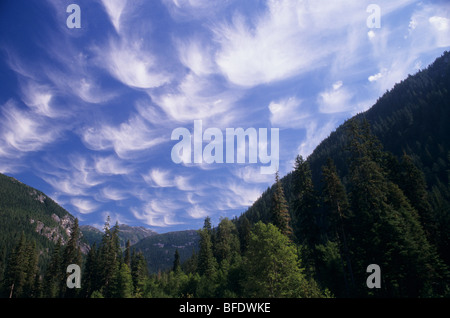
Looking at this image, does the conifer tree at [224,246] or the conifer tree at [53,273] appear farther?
the conifer tree at [53,273]

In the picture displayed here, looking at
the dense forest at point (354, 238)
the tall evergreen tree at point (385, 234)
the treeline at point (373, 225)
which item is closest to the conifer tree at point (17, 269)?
the dense forest at point (354, 238)

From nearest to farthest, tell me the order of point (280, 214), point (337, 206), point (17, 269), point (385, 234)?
point (385, 234) → point (337, 206) → point (280, 214) → point (17, 269)

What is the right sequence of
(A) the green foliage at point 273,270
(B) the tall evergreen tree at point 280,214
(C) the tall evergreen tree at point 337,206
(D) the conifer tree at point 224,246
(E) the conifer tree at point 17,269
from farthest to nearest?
(D) the conifer tree at point 224,246 → (E) the conifer tree at point 17,269 → (B) the tall evergreen tree at point 280,214 → (C) the tall evergreen tree at point 337,206 → (A) the green foliage at point 273,270

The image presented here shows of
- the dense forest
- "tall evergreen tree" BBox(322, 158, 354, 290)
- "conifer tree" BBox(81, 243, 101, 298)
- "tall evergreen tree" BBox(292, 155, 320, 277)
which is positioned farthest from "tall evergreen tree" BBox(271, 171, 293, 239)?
"conifer tree" BBox(81, 243, 101, 298)

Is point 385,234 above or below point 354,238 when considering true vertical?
above

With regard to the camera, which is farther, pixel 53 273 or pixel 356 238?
pixel 53 273

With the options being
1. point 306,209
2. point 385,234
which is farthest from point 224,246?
point 385,234

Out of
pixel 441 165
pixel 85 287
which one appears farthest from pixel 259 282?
pixel 441 165

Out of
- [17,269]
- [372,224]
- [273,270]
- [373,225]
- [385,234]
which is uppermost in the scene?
[372,224]

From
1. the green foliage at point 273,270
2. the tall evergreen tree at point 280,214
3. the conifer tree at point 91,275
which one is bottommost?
the conifer tree at point 91,275

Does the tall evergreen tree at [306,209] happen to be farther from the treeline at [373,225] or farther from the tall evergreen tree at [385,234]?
the tall evergreen tree at [385,234]
